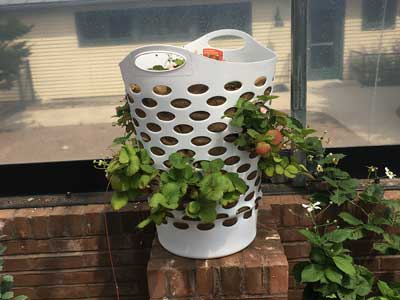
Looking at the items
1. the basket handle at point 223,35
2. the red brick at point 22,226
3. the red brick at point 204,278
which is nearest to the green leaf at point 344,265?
the red brick at point 204,278

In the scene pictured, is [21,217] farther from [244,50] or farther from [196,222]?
[244,50]

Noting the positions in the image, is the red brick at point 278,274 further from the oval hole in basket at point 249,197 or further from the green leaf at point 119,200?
the green leaf at point 119,200

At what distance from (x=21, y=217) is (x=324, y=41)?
147cm

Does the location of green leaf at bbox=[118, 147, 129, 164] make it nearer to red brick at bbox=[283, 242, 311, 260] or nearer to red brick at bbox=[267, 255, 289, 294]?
red brick at bbox=[267, 255, 289, 294]

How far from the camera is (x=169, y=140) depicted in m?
1.49

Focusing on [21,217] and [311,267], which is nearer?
[311,267]

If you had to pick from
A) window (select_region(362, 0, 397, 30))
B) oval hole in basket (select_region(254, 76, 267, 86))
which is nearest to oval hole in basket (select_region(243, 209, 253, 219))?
oval hole in basket (select_region(254, 76, 267, 86))

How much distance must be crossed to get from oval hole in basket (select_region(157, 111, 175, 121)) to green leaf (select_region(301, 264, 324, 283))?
0.75 m

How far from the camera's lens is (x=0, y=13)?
1967mm

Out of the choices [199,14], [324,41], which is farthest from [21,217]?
[324,41]

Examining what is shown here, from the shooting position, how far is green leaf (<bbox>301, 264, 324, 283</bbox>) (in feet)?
5.53

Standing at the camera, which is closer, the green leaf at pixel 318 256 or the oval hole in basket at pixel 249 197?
the oval hole in basket at pixel 249 197

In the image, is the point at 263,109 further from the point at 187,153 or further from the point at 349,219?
the point at 349,219

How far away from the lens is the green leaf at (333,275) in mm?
1663
